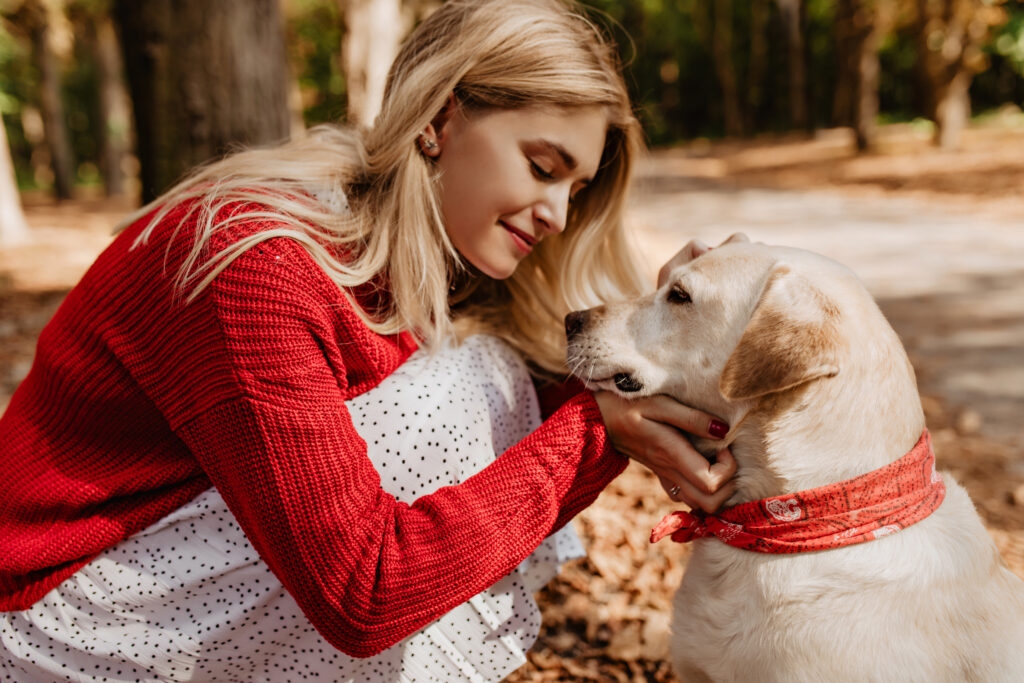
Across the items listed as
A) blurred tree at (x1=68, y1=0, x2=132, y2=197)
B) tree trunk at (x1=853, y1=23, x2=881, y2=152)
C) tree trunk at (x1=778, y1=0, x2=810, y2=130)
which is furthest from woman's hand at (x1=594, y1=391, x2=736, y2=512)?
tree trunk at (x1=778, y1=0, x2=810, y2=130)

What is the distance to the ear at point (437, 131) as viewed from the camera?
229cm

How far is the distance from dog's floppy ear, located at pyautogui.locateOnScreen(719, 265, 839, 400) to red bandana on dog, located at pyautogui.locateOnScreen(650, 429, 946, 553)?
268 mm

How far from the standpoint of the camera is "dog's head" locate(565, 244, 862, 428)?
1828 mm

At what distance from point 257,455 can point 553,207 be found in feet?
3.85

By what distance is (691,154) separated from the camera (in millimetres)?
28125

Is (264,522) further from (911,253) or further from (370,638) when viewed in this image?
(911,253)

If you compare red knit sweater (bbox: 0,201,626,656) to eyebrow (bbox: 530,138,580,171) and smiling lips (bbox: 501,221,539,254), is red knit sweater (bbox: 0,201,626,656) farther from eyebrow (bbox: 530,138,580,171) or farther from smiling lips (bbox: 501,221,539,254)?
eyebrow (bbox: 530,138,580,171)

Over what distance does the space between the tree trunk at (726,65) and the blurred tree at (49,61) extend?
2313cm

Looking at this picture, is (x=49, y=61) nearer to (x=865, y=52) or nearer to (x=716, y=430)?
(x=865, y=52)

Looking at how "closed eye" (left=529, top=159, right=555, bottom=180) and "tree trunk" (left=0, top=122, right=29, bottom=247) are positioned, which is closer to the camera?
"closed eye" (left=529, top=159, right=555, bottom=180)

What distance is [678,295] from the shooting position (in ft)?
7.39

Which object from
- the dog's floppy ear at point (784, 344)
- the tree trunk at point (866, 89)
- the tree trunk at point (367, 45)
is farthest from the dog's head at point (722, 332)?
the tree trunk at point (866, 89)

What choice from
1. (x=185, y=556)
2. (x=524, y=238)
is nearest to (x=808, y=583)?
(x=524, y=238)

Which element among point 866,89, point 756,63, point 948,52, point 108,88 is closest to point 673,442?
point 948,52
